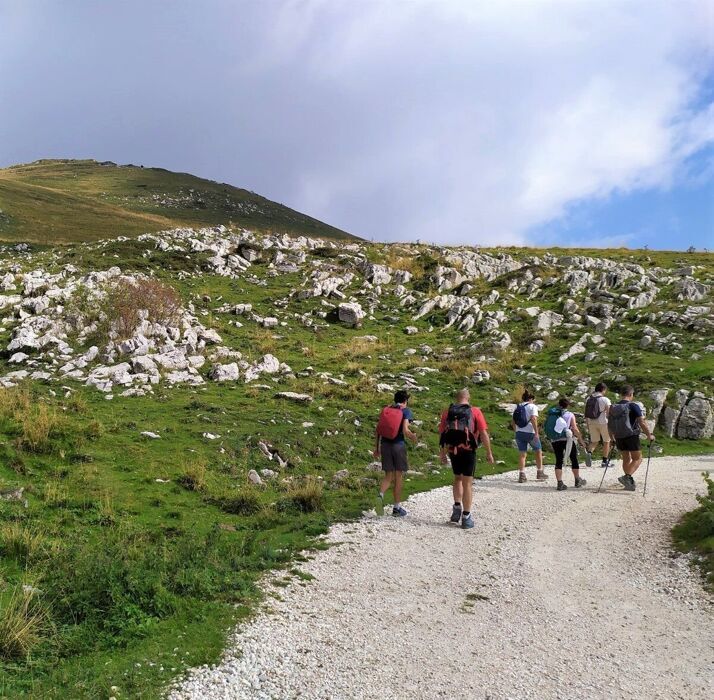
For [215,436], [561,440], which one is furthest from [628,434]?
[215,436]

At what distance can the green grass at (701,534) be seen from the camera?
905 cm

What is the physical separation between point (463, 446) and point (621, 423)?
18.9 ft

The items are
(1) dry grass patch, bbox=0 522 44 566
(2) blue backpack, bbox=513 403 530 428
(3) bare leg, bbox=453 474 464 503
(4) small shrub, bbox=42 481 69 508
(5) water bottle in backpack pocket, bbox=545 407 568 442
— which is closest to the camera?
(1) dry grass patch, bbox=0 522 44 566

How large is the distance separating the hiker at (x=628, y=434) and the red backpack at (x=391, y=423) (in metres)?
6.62

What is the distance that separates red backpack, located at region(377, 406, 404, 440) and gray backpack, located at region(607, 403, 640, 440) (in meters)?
6.60

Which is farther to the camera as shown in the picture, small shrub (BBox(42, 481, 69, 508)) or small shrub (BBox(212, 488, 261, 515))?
small shrub (BBox(212, 488, 261, 515))

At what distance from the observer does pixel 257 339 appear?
94.4 feet

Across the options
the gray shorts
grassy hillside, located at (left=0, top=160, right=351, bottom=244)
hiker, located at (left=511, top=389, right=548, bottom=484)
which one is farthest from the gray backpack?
grassy hillside, located at (left=0, top=160, right=351, bottom=244)

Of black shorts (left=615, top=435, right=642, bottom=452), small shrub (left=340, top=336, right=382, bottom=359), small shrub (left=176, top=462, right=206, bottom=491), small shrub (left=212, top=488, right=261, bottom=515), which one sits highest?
small shrub (left=340, top=336, right=382, bottom=359)

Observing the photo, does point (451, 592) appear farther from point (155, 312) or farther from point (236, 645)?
point (155, 312)

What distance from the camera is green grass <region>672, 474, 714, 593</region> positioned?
29.7ft

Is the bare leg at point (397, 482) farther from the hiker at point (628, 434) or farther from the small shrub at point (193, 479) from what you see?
the hiker at point (628, 434)

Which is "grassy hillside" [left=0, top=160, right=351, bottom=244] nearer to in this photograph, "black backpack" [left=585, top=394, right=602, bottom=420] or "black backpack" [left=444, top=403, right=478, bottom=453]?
"black backpack" [left=585, top=394, right=602, bottom=420]

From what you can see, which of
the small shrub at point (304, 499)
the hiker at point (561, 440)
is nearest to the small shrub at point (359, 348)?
the hiker at point (561, 440)
